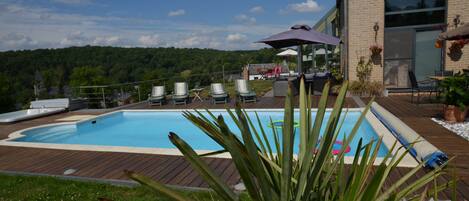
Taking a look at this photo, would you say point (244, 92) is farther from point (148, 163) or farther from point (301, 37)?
point (148, 163)

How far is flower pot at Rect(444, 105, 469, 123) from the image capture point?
19.1ft

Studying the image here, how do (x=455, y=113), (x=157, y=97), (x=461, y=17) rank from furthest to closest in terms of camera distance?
(x=157, y=97)
(x=461, y=17)
(x=455, y=113)

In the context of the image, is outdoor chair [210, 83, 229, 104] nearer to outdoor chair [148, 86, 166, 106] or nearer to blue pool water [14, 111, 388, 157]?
blue pool water [14, 111, 388, 157]

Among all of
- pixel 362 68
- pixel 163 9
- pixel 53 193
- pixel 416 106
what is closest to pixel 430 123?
pixel 416 106

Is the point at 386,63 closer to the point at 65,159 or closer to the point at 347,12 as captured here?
the point at 347,12

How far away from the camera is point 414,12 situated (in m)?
9.97

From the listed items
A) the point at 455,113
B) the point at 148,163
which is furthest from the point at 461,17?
the point at 148,163

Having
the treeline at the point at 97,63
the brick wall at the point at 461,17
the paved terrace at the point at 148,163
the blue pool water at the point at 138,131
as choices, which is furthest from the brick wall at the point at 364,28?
the treeline at the point at 97,63

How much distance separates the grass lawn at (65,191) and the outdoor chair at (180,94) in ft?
22.4

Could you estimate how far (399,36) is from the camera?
397 inches

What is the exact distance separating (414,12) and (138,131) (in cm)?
921

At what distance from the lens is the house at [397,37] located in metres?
9.91

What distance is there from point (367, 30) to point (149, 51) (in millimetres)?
42983

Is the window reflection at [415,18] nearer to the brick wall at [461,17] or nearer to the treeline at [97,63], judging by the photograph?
the brick wall at [461,17]
